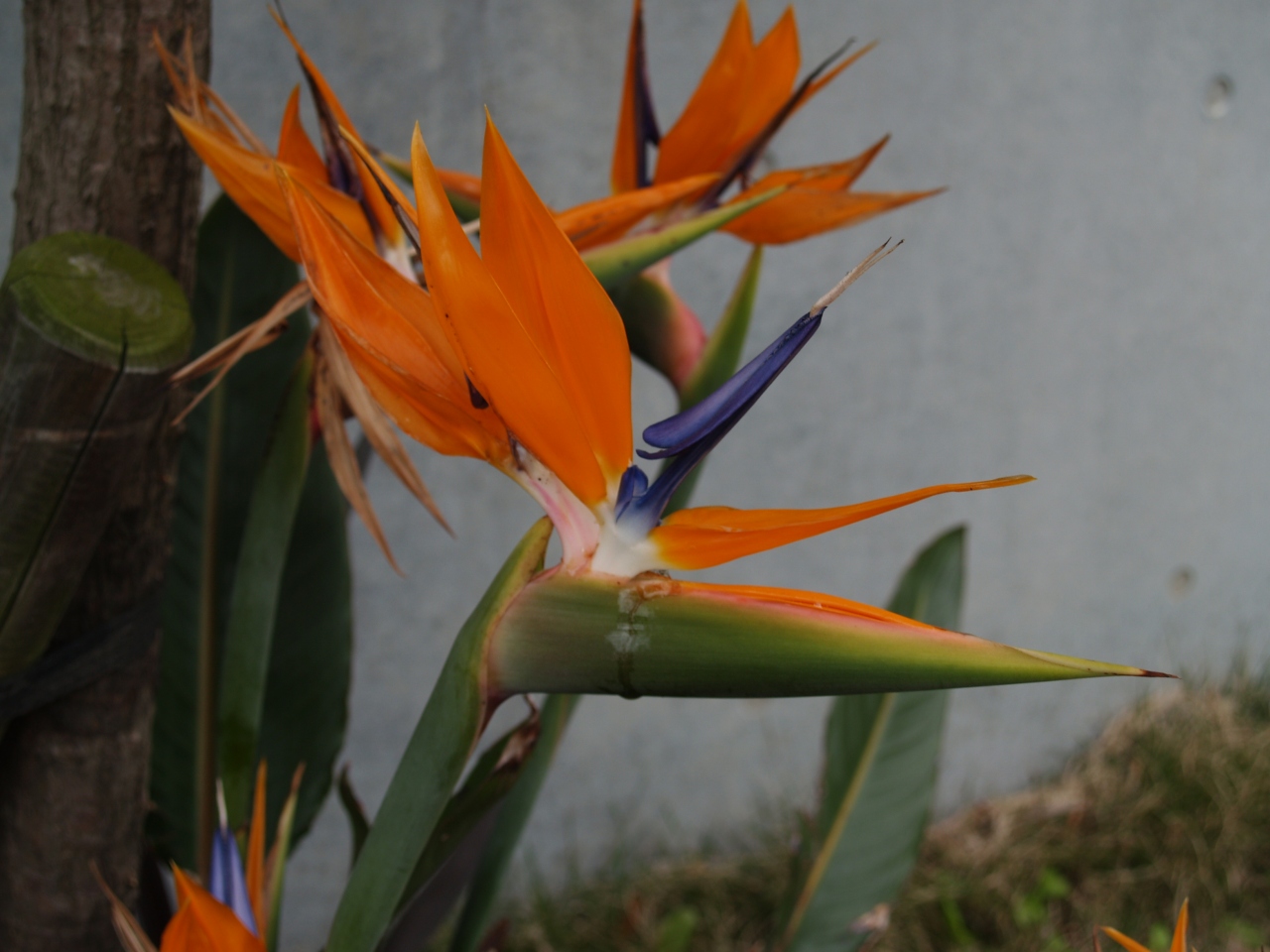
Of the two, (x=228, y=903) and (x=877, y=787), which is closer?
(x=228, y=903)

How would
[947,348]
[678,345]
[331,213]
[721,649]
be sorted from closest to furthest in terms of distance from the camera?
[721,649], [331,213], [678,345], [947,348]

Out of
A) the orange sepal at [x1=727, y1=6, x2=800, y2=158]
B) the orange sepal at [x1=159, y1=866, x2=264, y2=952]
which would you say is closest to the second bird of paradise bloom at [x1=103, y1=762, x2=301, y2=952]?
the orange sepal at [x1=159, y1=866, x2=264, y2=952]

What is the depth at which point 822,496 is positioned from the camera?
1.37 m

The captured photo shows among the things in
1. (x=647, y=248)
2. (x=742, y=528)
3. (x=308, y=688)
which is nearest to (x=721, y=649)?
(x=742, y=528)

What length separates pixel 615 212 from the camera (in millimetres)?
350

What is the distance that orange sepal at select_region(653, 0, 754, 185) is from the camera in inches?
15.5

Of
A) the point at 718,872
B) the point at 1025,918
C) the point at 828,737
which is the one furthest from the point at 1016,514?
the point at 828,737

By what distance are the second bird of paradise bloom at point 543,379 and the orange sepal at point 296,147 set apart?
125mm

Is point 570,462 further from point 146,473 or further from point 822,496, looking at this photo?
point 822,496

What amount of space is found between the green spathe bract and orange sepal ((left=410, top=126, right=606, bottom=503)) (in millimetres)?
42

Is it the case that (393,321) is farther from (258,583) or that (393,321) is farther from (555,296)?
(258,583)

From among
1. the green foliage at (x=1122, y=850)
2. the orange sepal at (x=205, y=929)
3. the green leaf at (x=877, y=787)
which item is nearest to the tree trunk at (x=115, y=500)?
the orange sepal at (x=205, y=929)

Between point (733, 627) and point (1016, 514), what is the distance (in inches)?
57.4

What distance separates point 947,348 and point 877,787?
2.77ft
